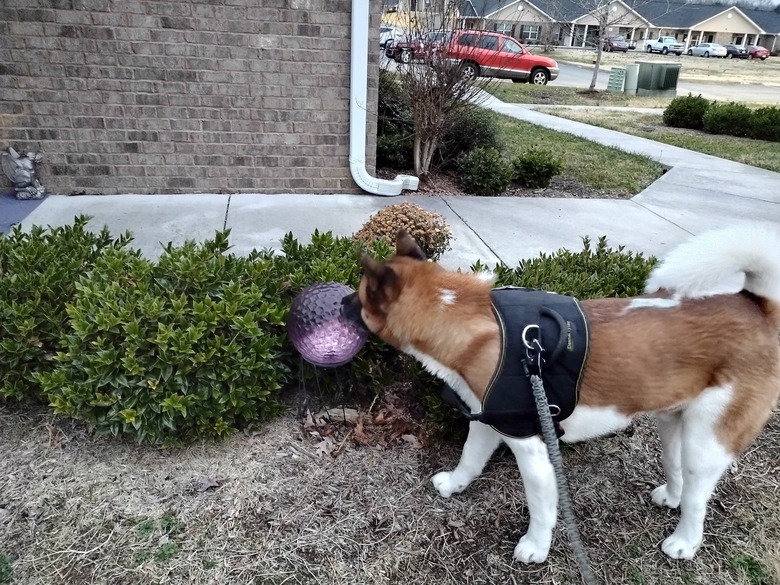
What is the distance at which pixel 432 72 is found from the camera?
25.2ft

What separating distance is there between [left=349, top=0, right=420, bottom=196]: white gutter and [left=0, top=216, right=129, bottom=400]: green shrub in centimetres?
429

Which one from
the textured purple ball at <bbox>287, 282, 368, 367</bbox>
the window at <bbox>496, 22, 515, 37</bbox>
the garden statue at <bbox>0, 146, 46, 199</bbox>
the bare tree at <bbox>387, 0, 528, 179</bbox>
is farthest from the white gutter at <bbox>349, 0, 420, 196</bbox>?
the textured purple ball at <bbox>287, 282, 368, 367</bbox>

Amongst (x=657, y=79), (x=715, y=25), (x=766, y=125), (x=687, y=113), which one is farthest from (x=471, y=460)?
(x=715, y=25)

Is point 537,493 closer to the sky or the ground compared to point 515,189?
closer to the sky

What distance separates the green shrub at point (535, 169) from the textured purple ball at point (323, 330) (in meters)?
6.28

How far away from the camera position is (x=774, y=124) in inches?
564

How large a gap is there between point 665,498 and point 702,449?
0.76 metres

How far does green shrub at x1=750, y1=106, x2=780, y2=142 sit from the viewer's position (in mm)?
14328

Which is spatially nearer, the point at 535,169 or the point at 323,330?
the point at 323,330

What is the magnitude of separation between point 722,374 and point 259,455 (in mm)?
2272

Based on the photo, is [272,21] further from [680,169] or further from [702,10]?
[702,10]

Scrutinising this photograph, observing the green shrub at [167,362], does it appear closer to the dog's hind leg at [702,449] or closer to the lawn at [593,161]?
the dog's hind leg at [702,449]

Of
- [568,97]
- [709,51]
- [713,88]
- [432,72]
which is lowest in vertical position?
[713,88]

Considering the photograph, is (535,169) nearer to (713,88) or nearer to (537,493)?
(537,493)
